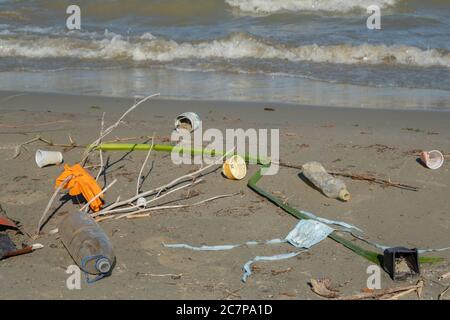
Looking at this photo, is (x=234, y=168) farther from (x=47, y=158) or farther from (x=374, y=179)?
(x=47, y=158)

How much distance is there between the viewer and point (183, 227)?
4.10 meters

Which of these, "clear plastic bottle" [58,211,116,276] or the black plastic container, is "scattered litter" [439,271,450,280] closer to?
the black plastic container

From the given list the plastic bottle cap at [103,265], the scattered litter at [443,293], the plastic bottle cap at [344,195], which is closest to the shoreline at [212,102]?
the plastic bottle cap at [344,195]

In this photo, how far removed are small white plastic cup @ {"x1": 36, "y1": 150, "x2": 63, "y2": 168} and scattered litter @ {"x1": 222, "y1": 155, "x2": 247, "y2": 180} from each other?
1293 millimetres

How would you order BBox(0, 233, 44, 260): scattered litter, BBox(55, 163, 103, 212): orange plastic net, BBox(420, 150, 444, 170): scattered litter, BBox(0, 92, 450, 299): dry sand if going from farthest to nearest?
BBox(420, 150, 444, 170): scattered litter
BBox(55, 163, 103, 212): orange plastic net
BBox(0, 233, 44, 260): scattered litter
BBox(0, 92, 450, 299): dry sand

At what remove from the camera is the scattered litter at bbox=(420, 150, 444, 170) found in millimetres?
5039

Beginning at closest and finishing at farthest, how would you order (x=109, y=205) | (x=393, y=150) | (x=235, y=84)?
(x=109, y=205) < (x=393, y=150) < (x=235, y=84)

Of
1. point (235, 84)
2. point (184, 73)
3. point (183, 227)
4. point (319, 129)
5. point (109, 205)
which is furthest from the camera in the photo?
point (184, 73)

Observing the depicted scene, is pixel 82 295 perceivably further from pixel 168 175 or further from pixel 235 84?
pixel 235 84

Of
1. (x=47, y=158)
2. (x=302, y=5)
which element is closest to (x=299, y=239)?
(x=47, y=158)

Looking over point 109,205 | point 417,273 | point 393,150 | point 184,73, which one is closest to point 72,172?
point 109,205

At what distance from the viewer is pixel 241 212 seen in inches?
170

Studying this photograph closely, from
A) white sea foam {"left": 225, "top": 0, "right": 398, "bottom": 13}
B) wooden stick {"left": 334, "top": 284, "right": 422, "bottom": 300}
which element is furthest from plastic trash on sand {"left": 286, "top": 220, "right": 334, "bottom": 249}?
white sea foam {"left": 225, "top": 0, "right": 398, "bottom": 13}
